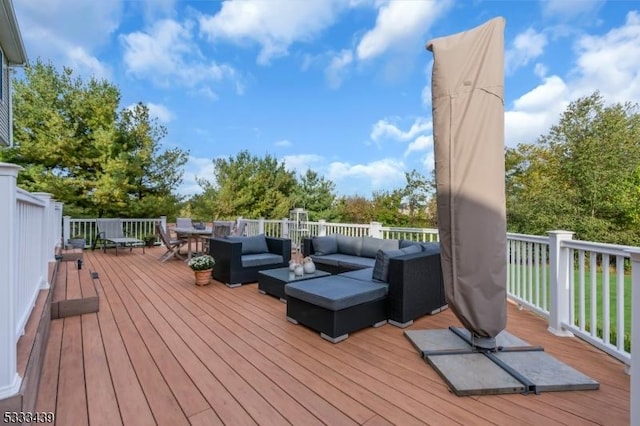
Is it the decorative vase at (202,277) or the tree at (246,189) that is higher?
the tree at (246,189)

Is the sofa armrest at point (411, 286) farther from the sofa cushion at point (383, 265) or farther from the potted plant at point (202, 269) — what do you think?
the potted plant at point (202, 269)

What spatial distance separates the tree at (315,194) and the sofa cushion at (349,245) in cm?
1404

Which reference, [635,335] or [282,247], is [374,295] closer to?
[635,335]

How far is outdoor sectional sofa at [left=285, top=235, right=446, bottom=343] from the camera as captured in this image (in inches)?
110

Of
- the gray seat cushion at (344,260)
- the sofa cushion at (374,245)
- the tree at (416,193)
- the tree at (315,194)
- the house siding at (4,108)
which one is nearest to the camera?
the gray seat cushion at (344,260)

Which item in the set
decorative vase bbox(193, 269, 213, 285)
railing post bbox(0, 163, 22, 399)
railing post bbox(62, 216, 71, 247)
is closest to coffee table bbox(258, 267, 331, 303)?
decorative vase bbox(193, 269, 213, 285)

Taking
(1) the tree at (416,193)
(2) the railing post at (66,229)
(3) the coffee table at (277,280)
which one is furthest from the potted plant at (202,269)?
(1) the tree at (416,193)

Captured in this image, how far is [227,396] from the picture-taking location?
6.25ft

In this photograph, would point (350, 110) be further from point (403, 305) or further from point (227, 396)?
point (227, 396)

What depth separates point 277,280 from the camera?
4.08 meters

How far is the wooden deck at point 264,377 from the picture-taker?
1.73 meters

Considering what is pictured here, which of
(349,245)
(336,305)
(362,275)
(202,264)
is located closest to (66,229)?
(202,264)

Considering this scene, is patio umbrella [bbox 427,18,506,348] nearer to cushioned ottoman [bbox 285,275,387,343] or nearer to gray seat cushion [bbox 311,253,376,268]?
cushioned ottoman [bbox 285,275,387,343]

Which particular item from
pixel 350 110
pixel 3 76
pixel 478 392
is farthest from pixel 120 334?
pixel 350 110
